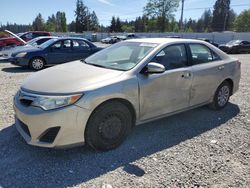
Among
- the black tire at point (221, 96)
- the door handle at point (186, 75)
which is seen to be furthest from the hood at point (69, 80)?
the black tire at point (221, 96)

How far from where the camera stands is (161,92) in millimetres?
3658

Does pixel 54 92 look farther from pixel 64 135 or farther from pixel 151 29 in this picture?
pixel 151 29

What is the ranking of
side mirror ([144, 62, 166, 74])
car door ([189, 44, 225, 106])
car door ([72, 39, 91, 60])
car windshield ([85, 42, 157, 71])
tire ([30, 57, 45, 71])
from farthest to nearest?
car door ([72, 39, 91, 60]), tire ([30, 57, 45, 71]), car door ([189, 44, 225, 106]), car windshield ([85, 42, 157, 71]), side mirror ([144, 62, 166, 74])

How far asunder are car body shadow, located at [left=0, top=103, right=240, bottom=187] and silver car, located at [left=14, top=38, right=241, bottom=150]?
26cm

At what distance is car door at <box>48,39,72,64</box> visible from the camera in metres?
10.1

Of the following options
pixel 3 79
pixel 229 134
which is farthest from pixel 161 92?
pixel 3 79

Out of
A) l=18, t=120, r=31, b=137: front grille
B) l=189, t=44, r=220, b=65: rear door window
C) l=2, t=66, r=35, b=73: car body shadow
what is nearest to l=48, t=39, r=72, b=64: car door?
l=2, t=66, r=35, b=73: car body shadow

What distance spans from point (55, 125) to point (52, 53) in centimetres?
797

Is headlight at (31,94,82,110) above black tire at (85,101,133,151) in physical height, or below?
above

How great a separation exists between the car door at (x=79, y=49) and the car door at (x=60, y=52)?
0.22 m

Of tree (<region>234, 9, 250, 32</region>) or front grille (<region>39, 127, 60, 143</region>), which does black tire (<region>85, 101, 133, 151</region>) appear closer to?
front grille (<region>39, 127, 60, 143</region>)

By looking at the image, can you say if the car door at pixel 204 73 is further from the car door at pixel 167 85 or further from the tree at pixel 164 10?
the tree at pixel 164 10

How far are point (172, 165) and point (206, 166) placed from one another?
0.44 metres

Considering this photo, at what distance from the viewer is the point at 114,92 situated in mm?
3080
